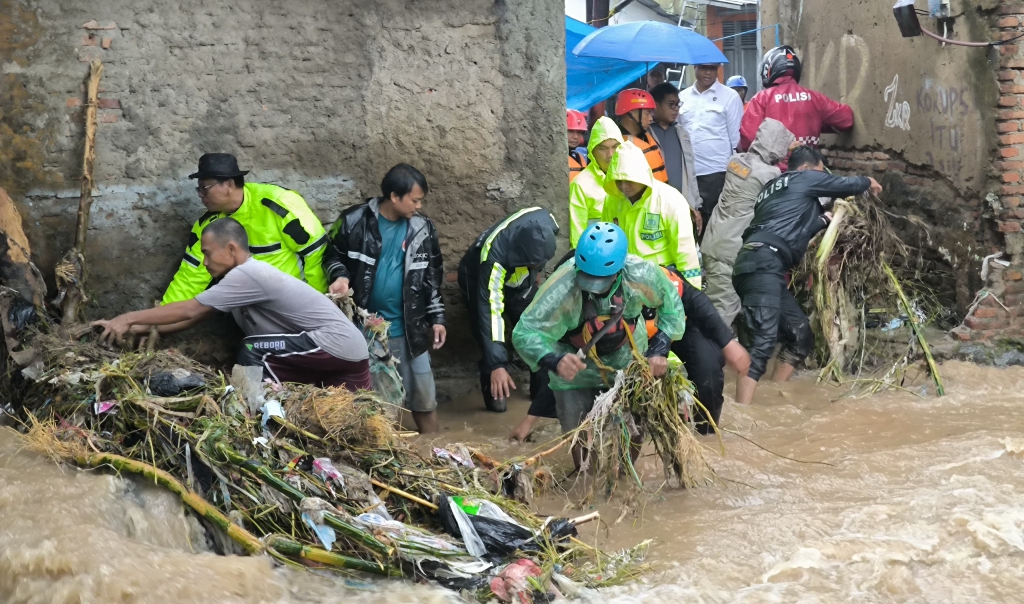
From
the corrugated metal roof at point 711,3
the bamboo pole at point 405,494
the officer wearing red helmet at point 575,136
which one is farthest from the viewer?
the corrugated metal roof at point 711,3

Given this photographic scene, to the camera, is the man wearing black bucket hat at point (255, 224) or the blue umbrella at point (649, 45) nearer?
the man wearing black bucket hat at point (255, 224)

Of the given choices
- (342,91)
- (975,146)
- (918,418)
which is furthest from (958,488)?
(342,91)

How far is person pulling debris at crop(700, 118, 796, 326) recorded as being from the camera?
8.46 m

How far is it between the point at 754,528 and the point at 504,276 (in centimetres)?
231

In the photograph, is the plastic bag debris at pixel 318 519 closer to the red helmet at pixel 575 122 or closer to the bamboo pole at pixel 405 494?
the bamboo pole at pixel 405 494

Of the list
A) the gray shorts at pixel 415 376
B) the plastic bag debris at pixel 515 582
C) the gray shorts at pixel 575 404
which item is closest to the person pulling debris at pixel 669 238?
the gray shorts at pixel 575 404

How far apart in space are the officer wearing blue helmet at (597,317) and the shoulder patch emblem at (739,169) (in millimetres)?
3120

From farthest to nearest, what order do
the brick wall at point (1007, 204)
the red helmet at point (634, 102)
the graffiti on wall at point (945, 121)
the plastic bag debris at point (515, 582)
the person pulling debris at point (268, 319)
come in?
1. the red helmet at point (634, 102)
2. the graffiti on wall at point (945, 121)
3. the brick wall at point (1007, 204)
4. the person pulling debris at point (268, 319)
5. the plastic bag debris at point (515, 582)

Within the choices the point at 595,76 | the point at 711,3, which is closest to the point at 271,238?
the point at 595,76

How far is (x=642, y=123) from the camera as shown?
8570mm

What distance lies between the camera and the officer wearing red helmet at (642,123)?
336 inches

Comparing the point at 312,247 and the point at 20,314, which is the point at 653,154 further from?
the point at 20,314

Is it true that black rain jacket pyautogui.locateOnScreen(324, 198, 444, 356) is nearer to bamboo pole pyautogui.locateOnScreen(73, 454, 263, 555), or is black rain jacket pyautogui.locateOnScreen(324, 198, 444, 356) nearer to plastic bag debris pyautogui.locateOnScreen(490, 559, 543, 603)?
bamboo pole pyautogui.locateOnScreen(73, 454, 263, 555)

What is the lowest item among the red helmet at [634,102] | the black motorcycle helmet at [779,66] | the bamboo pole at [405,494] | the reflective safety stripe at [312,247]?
the bamboo pole at [405,494]
